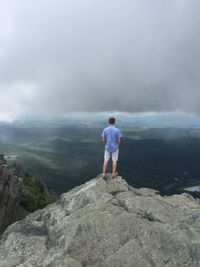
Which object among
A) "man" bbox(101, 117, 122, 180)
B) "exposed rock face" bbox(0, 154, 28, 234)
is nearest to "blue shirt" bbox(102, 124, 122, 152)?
"man" bbox(101, 117, 122, 180)

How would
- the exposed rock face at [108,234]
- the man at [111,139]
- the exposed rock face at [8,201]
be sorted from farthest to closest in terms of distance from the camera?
the exposed rock face at [8,201]
the man at [111,139]
the exposed rock face at [108,234]

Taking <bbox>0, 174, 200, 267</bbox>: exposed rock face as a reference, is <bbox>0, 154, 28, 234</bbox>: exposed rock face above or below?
below

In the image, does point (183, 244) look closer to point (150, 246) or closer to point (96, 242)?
point (150, 246)

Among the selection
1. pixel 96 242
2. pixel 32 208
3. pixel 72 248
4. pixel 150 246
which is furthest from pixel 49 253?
pixel 32 208

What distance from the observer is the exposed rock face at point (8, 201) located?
204ft

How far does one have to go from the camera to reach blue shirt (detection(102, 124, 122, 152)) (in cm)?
4031

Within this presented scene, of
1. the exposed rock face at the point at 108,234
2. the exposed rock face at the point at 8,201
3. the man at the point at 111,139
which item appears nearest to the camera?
the exposed rock face at the point at 108,234

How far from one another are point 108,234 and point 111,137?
41.9 ft

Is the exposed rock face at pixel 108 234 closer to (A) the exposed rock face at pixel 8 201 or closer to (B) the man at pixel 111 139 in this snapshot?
(B) the man at pixel 111 139

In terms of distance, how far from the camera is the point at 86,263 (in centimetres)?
2891

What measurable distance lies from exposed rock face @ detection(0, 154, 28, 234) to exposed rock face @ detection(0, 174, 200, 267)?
2269 centimetres

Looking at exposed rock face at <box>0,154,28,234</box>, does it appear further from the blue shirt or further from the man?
the blue shirt

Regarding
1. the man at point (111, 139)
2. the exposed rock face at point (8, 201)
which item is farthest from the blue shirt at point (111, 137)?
the exposed rock face at point (8, 201)

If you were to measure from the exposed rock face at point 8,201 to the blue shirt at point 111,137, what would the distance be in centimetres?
2545
